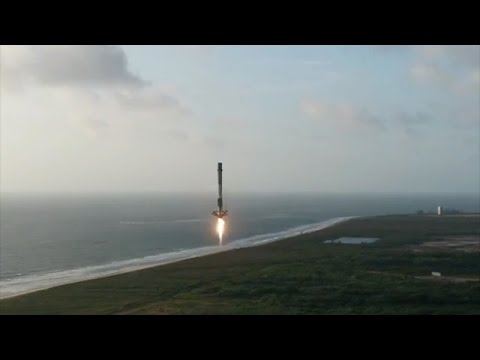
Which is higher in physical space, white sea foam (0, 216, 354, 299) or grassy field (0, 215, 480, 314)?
grassy field (0, 215, 480, 314)

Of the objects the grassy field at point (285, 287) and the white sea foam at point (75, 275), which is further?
the white sea foam at point (75, 275)

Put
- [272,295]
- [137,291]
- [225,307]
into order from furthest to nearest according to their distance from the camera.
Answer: [137,291], [272,295], [225,307]

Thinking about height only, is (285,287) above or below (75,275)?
above

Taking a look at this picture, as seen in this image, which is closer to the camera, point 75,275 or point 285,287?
point 285,287

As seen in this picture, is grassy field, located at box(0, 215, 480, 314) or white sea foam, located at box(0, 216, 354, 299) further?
white sea foam, located at box(0, 216, 354, 299)

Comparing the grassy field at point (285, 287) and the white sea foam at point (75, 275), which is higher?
the grassy field at point (285, 287)
